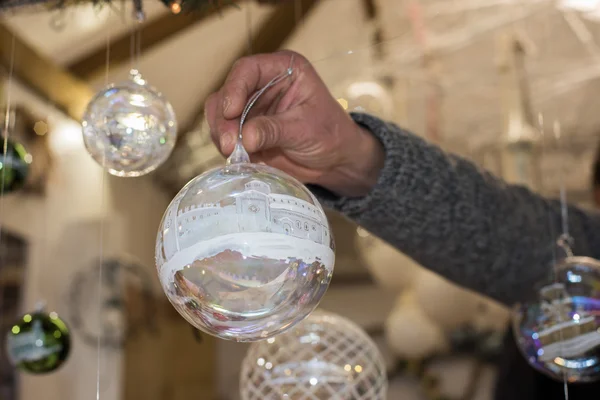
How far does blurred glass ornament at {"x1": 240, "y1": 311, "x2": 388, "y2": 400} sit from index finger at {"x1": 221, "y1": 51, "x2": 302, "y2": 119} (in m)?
0.40

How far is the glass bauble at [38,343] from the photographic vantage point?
1.11 meters

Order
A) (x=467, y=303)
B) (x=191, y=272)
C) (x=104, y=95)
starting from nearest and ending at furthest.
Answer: (x=191, y=272) < (x=104, y=95) < (x=467, y=303)

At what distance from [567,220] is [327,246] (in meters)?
0.68

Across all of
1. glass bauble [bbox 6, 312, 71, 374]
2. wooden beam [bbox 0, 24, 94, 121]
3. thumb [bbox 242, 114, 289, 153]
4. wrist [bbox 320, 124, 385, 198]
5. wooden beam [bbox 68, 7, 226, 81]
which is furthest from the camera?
wooden beam [bbox 0, 24, 94, 121]

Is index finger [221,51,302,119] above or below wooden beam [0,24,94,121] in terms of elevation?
above

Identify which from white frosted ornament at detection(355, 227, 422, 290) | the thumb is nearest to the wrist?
the thumb

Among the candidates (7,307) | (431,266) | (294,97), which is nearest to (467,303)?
(431,266)

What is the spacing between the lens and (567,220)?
1.08 metres

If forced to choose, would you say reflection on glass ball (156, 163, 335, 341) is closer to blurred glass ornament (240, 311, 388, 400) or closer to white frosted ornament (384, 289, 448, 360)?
blurred glass ornament (240, 311, 388, 400)

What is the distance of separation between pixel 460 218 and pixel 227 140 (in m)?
0.43

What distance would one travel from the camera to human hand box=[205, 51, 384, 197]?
23.3 inches

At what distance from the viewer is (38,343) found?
110cm

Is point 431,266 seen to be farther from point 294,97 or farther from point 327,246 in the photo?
point 327,246

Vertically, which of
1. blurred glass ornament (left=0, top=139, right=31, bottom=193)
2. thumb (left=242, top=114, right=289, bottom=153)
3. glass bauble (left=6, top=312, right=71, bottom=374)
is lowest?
glass bauble (left=6, top=312, right=71, bottom=374)
